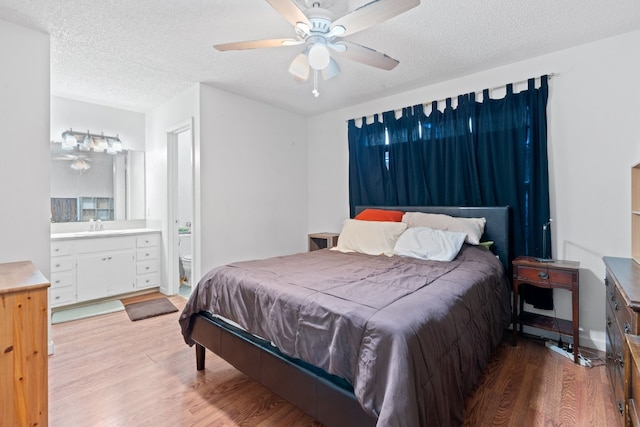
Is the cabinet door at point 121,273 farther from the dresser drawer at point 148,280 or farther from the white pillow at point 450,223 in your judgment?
the white pillow at point 450,223

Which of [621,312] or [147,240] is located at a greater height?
[147,240]

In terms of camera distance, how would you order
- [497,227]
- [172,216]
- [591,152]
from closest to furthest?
[591,152], [497,227], [172,216]

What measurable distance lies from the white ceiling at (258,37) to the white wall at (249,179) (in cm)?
46

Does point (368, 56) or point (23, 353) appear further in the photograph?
point (368, 56)

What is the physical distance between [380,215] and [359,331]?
2290 millimetres

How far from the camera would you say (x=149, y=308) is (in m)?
3.56

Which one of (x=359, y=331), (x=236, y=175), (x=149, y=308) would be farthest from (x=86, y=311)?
(x=359, y=331)

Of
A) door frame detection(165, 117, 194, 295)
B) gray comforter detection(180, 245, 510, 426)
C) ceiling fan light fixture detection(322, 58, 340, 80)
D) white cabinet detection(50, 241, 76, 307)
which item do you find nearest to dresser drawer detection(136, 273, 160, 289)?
door frame detection(165, 117, 194, 295)

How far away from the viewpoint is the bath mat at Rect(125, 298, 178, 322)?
11.0ft

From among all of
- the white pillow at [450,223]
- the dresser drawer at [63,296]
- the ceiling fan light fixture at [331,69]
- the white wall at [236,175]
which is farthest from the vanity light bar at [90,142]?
the white pillow at [450,223]

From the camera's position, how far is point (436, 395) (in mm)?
1307

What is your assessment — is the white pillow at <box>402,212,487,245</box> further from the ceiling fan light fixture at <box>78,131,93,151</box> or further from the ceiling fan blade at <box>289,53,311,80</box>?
the ceiling fan light fixture at <box>78,131,93,151</box>

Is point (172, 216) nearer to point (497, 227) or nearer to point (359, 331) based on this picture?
point (359, 331)

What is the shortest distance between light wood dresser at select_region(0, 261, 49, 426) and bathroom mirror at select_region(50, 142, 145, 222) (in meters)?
3.15
